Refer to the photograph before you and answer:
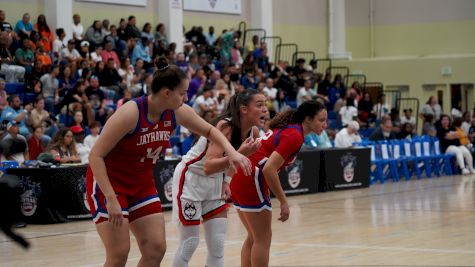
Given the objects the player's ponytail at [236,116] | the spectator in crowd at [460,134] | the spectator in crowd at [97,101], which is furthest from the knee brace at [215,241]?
the spectator in crowd at [460,134]

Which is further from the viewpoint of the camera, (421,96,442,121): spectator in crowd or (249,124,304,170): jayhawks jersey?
(421,96,442,121): spectator in crowd

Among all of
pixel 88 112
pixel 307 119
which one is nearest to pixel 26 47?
pixel 88 112

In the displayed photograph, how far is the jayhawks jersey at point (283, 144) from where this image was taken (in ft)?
21.3

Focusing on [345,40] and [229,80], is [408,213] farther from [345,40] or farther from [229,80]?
[345,40]

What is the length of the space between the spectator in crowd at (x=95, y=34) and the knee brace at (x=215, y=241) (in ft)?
55.8

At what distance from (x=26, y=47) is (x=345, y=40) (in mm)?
17347

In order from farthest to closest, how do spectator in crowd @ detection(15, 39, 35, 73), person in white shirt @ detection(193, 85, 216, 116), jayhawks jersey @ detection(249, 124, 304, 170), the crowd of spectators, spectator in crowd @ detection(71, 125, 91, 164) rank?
person in white shirt @ detection(193, 85, 216, 116) → spectator in crowd @ detection(15, 39, 35, 73) → the crowd of spectators → spectator in crowd @ detection(71, 125, 91, 164) → jayhawks jersey @ detection(249, 124, 304, 170)

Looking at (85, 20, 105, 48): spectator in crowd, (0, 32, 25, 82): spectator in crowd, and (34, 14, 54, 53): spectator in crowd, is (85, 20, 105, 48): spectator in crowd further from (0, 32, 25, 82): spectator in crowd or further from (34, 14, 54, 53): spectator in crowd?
(0, 32, 25, 82): spectator in crowd

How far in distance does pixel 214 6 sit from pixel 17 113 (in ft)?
43.3

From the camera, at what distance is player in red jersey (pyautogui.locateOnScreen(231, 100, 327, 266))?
21.2ft

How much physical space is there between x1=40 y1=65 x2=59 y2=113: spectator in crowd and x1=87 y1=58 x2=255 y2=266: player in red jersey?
14.0 metres

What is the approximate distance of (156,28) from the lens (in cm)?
2541

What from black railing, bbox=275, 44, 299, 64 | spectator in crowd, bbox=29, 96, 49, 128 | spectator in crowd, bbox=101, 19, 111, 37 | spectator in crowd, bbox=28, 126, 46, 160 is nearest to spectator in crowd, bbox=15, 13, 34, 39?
spectator in crowd, bbox=101, 19, 111, 37

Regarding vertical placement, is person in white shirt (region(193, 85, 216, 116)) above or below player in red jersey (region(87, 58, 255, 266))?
above
